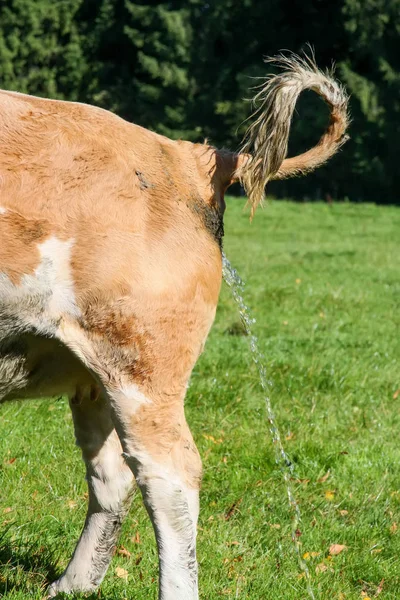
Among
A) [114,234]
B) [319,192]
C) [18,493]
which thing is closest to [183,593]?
[114,234]

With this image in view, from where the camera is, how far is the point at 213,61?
45812 millimetres

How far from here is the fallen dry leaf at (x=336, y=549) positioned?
438 cm

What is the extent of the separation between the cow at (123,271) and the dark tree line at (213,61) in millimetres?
33578

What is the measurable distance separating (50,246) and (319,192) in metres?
39.0

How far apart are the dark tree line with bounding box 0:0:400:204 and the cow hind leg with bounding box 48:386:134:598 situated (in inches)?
1312

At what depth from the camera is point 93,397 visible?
3.73 m

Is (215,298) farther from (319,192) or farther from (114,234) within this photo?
(319,192)

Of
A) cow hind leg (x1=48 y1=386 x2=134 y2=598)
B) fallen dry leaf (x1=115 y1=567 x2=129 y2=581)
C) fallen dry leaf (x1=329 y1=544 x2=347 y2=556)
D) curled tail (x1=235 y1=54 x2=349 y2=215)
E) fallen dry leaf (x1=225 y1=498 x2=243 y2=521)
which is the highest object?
curled tail (x1=235 y1=54 x2=349 y2=215)

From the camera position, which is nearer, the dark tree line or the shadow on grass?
the shadow on grass

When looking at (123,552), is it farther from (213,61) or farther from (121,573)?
(213,61)

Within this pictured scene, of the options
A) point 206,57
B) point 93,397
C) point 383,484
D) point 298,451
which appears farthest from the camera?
point 206,57

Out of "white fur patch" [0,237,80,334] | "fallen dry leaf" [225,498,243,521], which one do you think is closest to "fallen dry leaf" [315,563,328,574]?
"fallen dry leaf" [225,498,243,521]

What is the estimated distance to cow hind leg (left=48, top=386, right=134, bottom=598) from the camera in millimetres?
3828

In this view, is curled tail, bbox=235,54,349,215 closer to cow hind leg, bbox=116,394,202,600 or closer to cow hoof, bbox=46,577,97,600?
cow hind leg, bbox=116,394,202,600
